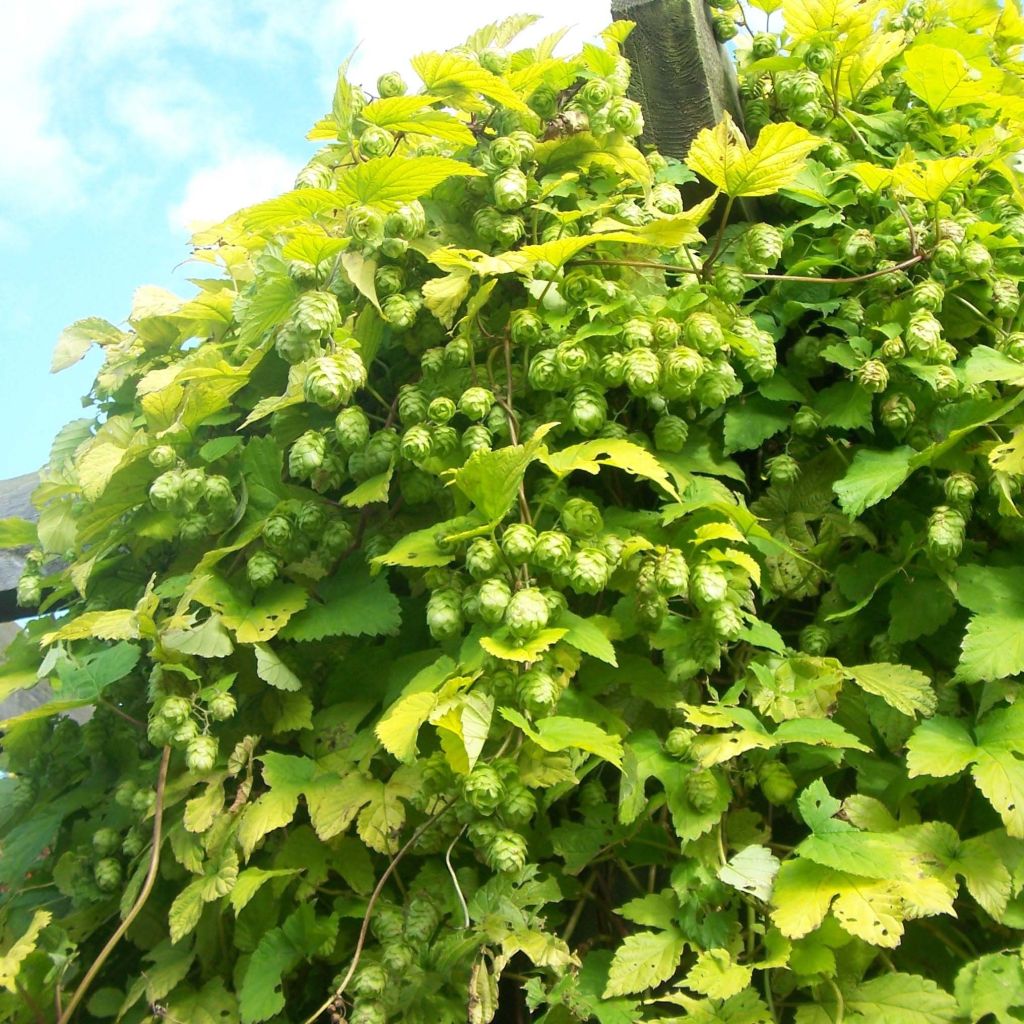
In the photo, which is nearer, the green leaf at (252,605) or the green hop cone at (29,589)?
the green leaf at (252,605)

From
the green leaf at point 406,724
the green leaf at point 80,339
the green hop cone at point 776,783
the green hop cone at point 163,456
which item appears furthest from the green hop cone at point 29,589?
the green hop cone at point 776,783

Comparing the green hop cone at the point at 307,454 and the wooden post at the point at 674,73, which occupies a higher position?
the wooden post at the point at 674,73

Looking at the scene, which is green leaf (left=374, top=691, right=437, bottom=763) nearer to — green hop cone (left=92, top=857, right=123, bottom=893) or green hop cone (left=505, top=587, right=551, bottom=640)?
green hop cone (left=505, top=587, right=551, bottom=640)

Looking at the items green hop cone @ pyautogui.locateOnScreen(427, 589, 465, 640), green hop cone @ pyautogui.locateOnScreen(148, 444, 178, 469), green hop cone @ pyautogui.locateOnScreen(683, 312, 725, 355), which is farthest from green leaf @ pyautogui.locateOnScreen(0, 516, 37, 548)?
green hop cone @ pyautogui.locateOnScreen(683, 312, 725, 355)

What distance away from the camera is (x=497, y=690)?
4.12 ft

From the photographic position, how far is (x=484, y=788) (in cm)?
121

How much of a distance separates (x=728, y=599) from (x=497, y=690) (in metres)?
0.32

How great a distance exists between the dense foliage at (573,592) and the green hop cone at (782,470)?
0.02 m

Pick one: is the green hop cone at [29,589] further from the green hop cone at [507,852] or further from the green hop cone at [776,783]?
the green hop cone at [776,783]

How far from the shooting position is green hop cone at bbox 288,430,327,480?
4.95 feet

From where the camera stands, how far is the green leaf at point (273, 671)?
1.49 meters

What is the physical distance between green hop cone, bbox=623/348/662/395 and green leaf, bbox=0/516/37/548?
1.43 meters

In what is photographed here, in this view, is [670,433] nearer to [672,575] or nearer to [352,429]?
[672,575]

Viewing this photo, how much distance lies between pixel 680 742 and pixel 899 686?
0.31m
